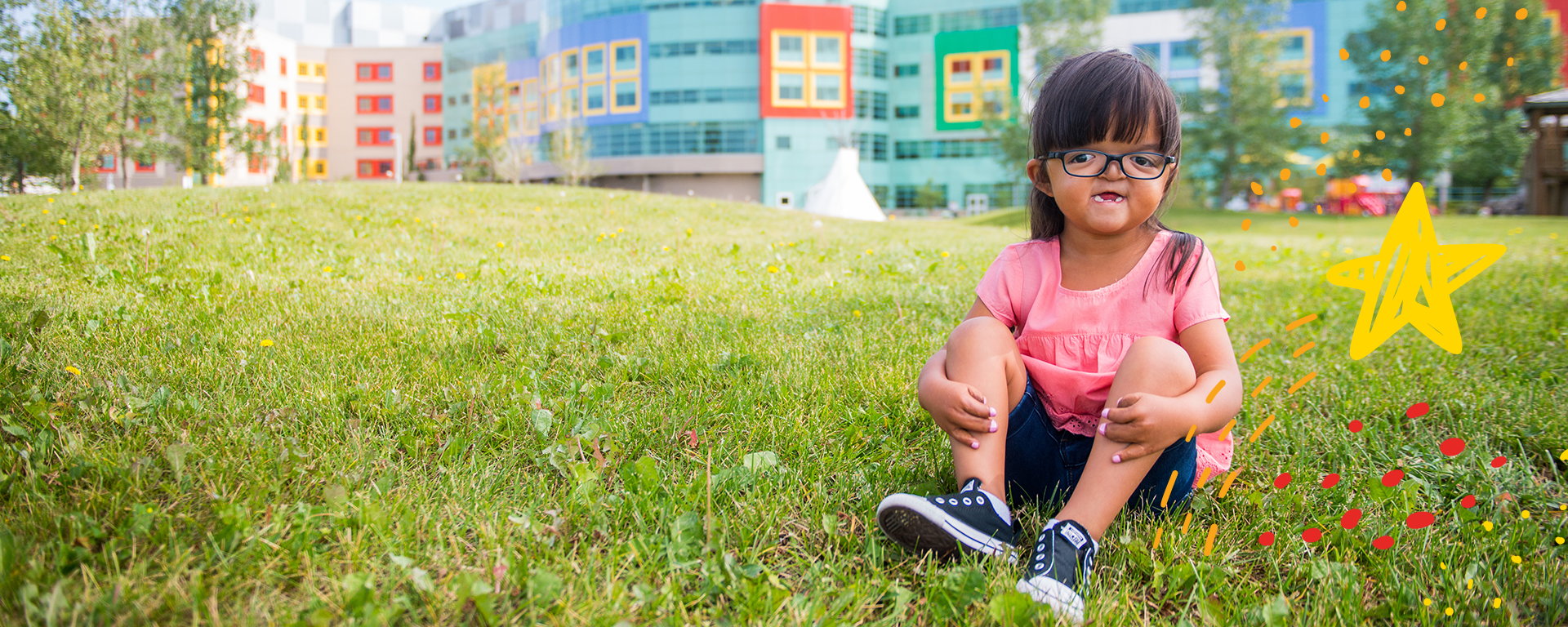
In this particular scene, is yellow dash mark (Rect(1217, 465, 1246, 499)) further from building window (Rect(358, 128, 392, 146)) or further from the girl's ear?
building window (Rect(358, 128, 392, 146))

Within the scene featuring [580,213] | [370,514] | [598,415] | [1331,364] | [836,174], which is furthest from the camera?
[836,174]

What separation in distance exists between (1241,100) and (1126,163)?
27255mm

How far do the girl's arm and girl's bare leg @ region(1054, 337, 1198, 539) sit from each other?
0.02 metres

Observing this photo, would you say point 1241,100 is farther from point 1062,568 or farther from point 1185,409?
point 1062,568

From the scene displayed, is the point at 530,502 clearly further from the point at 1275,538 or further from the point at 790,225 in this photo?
the point at 790,225

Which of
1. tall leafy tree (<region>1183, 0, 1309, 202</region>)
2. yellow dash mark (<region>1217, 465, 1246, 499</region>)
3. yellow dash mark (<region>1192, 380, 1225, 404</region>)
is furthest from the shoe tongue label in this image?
tall leafy tree (<region>1183, 0, 1309, 202</region>)

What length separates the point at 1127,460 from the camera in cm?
177

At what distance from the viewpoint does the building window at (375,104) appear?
68750 mm

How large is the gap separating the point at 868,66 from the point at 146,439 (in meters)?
53.8

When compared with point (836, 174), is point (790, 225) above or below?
below

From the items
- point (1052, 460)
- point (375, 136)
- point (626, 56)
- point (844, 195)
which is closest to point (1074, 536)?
point (1052, 460)

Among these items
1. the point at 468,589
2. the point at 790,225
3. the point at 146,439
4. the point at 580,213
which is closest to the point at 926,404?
the point at 468,589

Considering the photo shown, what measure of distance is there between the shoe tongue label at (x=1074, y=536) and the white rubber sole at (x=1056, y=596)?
0.11 meters

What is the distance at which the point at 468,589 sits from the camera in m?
1.45
